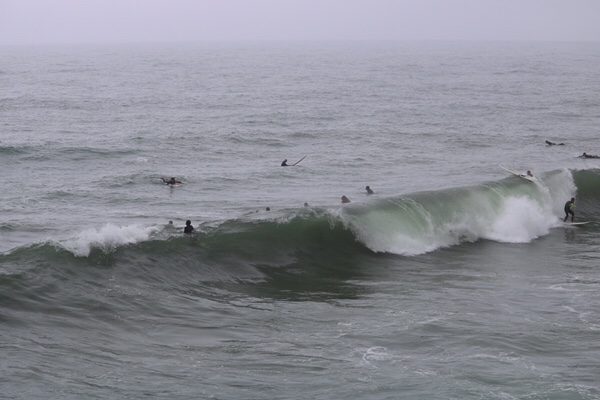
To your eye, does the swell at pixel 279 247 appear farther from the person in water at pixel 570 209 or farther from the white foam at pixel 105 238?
the person in water at pixel 570 209

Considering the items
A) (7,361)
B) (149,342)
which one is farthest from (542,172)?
(7,361)

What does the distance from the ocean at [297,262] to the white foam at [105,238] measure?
0.27 ft

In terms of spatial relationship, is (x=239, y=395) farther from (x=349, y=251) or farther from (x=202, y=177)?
(x=202, y=177)

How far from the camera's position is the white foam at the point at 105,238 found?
22578 mm

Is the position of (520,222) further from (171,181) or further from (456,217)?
(171,181)

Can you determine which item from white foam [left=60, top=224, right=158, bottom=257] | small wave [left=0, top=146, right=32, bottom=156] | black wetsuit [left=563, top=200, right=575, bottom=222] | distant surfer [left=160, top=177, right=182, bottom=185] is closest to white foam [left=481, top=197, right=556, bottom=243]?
black wetsuit [left=563, top=200, right=575, bottom=222]

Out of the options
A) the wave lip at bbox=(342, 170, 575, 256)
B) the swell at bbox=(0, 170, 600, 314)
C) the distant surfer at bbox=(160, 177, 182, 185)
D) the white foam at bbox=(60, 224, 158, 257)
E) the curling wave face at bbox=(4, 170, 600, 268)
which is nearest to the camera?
the swell at bbox=(0, 170, 600, 314)

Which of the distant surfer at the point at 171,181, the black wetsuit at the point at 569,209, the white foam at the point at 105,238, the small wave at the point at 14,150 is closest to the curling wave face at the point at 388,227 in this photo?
the white foam at the point at 105,238

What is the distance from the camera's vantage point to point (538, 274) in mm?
24594

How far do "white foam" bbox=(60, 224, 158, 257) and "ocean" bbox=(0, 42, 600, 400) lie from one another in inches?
3.2

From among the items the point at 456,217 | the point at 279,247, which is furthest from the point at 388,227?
the point at 279,247

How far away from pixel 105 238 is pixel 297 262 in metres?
5.73

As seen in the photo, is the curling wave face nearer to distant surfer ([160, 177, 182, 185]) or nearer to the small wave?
distant surfer ([160, 177, 182, 185])

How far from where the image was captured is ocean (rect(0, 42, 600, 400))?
53.6 ft
